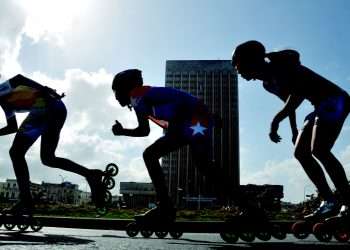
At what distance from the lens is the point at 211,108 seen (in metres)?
147

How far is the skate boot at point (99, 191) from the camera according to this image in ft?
21.3

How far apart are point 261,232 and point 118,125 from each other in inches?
88.1

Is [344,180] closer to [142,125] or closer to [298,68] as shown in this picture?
[298,68]

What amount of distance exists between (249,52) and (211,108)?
14215 cm

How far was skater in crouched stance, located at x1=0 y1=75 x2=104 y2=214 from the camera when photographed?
6.60 meters

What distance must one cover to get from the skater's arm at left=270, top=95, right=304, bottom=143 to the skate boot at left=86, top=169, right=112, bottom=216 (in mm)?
3048

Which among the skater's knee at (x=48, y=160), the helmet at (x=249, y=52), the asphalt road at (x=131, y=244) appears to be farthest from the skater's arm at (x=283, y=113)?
the skater's knee at (x=48, y=160)

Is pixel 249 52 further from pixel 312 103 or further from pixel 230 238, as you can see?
pixel 230 238

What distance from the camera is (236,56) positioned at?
5152mm

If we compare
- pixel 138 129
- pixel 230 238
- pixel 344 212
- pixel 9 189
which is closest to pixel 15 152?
pixel 138 129

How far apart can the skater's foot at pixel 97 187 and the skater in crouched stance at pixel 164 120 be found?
1.52 metres

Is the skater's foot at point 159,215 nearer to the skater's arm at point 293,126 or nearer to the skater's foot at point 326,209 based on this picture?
the skater's foot at point 326,209

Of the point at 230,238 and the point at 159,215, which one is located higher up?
the point at 159,215

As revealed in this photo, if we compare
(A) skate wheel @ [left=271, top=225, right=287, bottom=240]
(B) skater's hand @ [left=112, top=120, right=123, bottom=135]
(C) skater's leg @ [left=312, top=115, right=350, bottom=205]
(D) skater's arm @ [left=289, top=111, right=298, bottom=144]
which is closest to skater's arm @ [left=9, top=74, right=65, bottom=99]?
(B) skater's hand @ [left=112, top=120, right=123, bottom=135]
